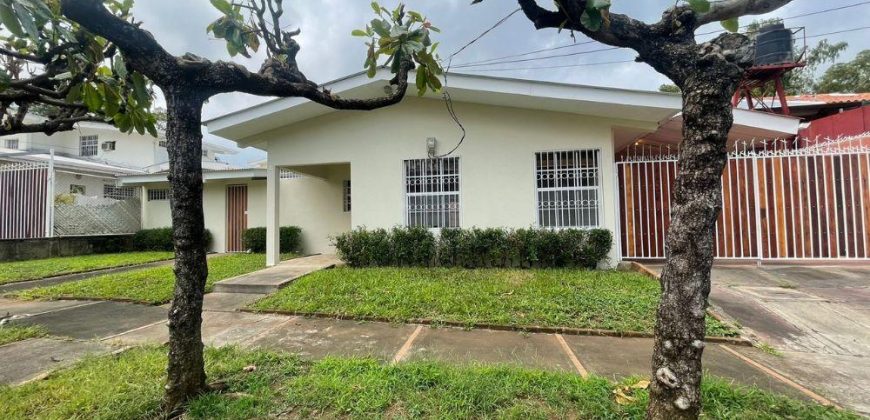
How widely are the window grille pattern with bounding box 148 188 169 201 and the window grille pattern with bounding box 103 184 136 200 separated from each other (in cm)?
122

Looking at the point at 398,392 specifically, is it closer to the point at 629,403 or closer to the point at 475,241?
the point at 629,403

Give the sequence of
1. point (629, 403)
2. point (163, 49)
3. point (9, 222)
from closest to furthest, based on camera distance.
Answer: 1. point (629, 403)
2. point (163, 49)
3. point (9, 222)

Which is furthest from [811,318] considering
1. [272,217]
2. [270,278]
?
[272,217]

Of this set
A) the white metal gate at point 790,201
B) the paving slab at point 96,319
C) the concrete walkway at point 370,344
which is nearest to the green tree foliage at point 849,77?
the white metal gate at point 790,201

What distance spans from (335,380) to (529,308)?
2.63m

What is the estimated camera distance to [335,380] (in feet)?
8.75

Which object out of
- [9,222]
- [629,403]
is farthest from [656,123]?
[9,222]

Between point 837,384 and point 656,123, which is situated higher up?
point 656,123

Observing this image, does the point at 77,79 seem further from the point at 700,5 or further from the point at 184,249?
the point at 700,5

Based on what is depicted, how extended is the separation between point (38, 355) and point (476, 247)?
19.6 feet

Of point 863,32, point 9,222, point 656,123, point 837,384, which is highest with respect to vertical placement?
point 863,32

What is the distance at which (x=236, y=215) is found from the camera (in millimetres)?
11828

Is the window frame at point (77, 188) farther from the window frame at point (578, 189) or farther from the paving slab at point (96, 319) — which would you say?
the window frame at point (578, 189)

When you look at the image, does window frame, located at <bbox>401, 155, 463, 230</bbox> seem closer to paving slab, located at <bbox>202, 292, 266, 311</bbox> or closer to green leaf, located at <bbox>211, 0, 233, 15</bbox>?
paving slab, located at <bbox>202, 292, 266, 311</bbox>
